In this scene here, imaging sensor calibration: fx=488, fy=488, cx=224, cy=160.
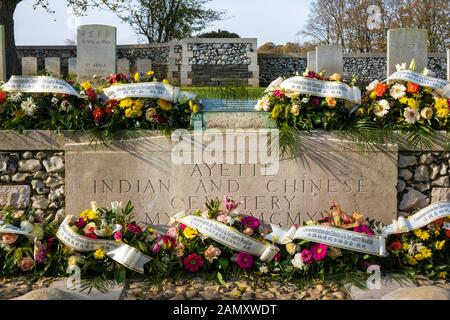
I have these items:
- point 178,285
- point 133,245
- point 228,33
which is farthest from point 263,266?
point 228,33

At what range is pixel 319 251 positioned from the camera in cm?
402

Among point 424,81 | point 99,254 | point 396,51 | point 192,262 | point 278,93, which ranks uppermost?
point 396,51

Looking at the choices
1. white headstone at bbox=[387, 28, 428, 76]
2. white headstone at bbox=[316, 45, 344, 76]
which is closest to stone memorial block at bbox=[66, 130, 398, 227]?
white headstone at bbox=[387, 28, 428, 76]

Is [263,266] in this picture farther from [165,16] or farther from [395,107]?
[165,16]

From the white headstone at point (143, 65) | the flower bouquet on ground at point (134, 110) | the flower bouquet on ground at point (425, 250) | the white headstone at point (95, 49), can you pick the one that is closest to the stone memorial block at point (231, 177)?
the flower bouquet on ground at point (134, 110)

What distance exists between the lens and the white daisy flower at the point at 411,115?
469 cm

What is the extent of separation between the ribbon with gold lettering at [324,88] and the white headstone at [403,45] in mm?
2748

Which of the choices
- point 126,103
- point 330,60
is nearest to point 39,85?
point 126,103

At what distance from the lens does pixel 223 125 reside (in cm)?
483

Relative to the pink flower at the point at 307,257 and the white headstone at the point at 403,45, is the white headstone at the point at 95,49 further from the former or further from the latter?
the pink flower at the point at 307,257

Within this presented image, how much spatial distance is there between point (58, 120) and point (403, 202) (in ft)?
11.4

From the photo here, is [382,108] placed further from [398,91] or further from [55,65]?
[55,65]

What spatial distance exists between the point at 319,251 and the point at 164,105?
2.06 meters

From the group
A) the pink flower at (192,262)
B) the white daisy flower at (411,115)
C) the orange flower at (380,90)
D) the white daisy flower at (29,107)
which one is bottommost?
the pink flower at (192,262)
